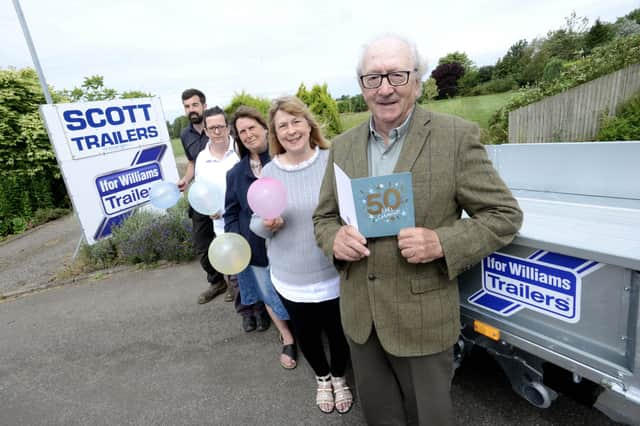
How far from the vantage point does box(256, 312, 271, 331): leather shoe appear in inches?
135

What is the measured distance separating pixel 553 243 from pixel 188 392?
277 cm

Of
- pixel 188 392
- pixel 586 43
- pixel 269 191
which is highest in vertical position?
pixel 586 43

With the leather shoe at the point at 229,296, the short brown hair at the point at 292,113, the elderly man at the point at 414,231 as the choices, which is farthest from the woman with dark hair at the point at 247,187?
the leather shoe at the point at 229,296

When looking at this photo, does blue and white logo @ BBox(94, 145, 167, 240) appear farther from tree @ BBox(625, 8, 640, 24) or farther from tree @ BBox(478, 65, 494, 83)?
tree @ BBox(625, 8, 640, 24)

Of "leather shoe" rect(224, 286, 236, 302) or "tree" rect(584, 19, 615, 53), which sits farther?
"tree" rect(584, 19, 615, 53)

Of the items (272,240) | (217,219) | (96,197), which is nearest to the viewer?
(272,240)

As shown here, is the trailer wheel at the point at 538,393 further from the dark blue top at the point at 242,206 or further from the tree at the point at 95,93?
the tree at the point at 95,93

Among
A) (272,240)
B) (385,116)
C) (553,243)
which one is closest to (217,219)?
(272,240)

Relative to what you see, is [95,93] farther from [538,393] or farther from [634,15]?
→ [634,15]

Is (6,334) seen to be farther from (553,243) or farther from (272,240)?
(553,243)

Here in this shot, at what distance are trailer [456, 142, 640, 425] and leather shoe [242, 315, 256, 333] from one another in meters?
2.12

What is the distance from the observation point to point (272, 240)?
2.14 meters

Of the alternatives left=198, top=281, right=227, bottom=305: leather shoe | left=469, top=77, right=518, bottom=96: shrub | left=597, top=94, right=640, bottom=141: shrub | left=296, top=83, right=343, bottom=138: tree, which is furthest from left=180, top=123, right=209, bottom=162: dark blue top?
left=469, top=77, right=518, bottom=96: shrub

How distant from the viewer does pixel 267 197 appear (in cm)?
178
